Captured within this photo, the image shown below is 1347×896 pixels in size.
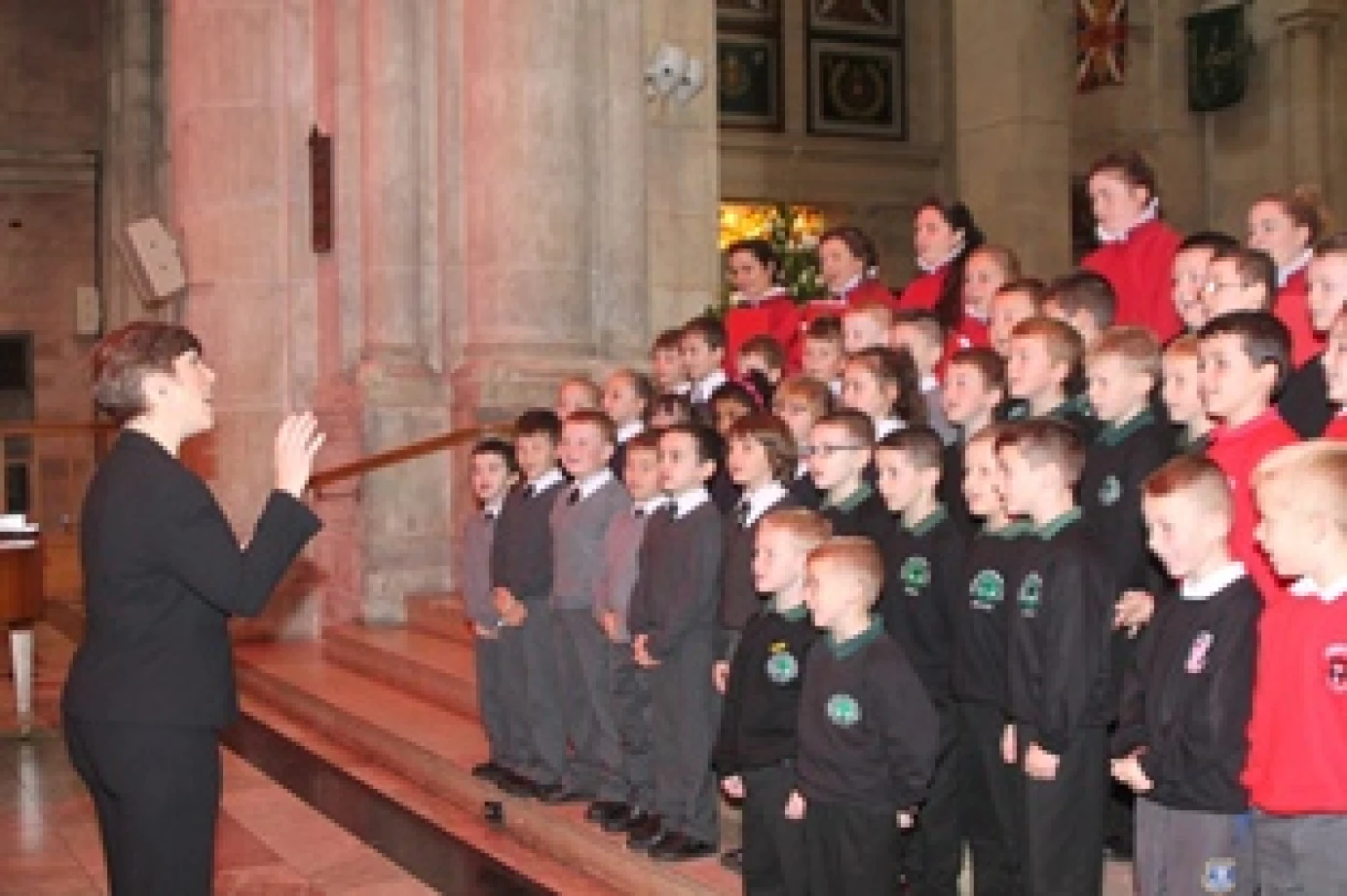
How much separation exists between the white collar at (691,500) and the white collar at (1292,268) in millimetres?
2023

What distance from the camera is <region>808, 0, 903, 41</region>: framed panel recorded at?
69.4 ft

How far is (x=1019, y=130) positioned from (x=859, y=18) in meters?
6.73

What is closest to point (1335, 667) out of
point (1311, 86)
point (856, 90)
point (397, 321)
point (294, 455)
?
point (294, 455)

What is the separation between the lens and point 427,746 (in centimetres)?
785

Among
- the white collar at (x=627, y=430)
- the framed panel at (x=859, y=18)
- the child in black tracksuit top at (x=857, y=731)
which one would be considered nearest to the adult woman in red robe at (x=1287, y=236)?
the child in black tracksuit top at (x=857, y=731)

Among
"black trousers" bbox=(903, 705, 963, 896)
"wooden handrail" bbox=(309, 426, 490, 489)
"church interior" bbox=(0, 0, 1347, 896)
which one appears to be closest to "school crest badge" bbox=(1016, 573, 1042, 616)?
"black trousers" bbox=(903, 705, 963, 896)

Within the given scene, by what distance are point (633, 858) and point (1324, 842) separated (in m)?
2.90

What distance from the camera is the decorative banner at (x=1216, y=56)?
17516 millimetres

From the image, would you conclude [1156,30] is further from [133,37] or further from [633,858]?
[633,858]

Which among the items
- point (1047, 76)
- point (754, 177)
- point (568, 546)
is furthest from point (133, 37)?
point (568, 546)

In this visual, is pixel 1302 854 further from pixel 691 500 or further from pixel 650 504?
pixel 650 504

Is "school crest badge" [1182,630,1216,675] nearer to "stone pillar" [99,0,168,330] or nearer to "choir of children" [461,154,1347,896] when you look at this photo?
"choir of children" [461,154,1347,896]

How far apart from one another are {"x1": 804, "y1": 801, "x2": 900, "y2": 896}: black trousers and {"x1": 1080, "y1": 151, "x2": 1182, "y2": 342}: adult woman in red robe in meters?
2.58

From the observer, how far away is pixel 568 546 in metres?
6.54
